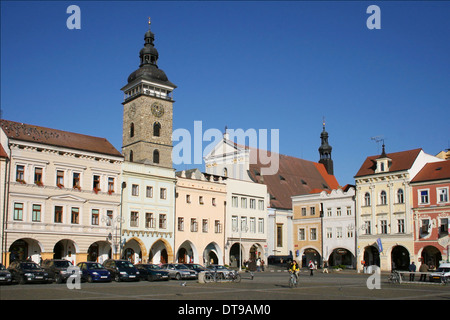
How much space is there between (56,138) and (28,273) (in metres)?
19.7

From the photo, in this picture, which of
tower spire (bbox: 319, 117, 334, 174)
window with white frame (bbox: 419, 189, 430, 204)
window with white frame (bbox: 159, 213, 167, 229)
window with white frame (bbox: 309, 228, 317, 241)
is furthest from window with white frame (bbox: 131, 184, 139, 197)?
tower spire (bbox: 319, 117, 334, 174)

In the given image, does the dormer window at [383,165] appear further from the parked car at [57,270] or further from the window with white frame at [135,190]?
the parked car at [57,270]

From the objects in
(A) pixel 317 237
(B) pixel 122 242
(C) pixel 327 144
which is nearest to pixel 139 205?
(B) pixel 122 242

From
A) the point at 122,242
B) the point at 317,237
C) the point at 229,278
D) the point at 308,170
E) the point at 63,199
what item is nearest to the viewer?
the point at 229,278

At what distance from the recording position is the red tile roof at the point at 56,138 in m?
46.0

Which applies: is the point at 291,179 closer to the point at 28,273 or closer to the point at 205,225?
the point at 205,225

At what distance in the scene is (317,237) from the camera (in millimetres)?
68188

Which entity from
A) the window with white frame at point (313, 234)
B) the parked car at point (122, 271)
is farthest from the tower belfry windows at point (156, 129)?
the parked car at point (122, 271)

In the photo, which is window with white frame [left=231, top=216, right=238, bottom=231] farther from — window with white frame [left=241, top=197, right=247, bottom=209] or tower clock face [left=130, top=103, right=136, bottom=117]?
tower clock face [left=130, top=103, right=136, bottom=117]

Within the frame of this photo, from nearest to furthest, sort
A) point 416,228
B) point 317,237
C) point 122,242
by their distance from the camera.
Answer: point 122,242, point 416,228, point 317,237

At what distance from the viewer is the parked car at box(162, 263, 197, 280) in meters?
39.6

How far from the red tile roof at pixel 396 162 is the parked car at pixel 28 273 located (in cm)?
4095

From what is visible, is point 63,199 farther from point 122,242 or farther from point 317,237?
point 317,237

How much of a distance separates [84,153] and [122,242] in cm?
907
